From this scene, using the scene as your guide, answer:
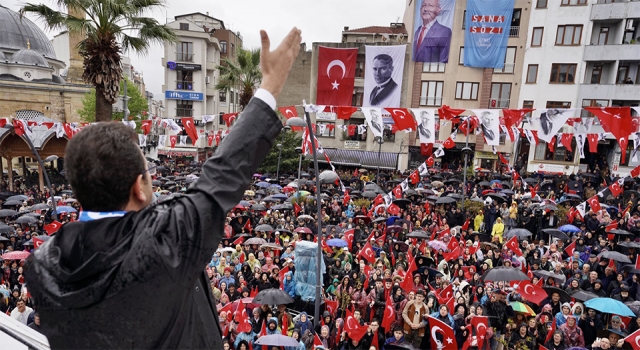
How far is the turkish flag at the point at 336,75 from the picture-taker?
38469 millimetres

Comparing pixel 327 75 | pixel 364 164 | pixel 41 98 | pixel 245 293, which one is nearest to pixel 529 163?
pixel 364 164

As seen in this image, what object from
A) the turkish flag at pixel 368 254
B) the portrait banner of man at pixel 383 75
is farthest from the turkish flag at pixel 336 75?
the turkish flag at pixel 368 254

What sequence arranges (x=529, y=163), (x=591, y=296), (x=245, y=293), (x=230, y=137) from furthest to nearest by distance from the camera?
(x=529, y=163)
(x=245, y=293)
(x=591, y=296)
(x=230, y=137)

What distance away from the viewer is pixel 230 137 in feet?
4.57

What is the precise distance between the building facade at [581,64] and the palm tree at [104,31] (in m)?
32.7

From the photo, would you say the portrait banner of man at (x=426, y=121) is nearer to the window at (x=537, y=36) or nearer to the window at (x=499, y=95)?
the window at (x=499, y=95)

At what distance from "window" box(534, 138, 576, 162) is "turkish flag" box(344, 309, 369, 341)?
33600 millimetres

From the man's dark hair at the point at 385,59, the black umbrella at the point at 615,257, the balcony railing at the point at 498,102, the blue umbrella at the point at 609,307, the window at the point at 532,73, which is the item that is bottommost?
the blue umbrella at the point at 609,307

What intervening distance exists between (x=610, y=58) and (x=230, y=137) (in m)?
41.3

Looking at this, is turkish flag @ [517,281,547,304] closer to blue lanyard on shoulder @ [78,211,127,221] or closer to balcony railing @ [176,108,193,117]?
blue lanyard on shoulder @ [78,211,127,221]

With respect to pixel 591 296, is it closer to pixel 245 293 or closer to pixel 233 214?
pixel 245 293

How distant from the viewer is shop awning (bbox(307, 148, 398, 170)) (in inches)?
1538

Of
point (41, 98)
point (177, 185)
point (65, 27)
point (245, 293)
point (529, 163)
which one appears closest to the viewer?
point (245, 293)

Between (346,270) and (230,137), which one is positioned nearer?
(230,137)
